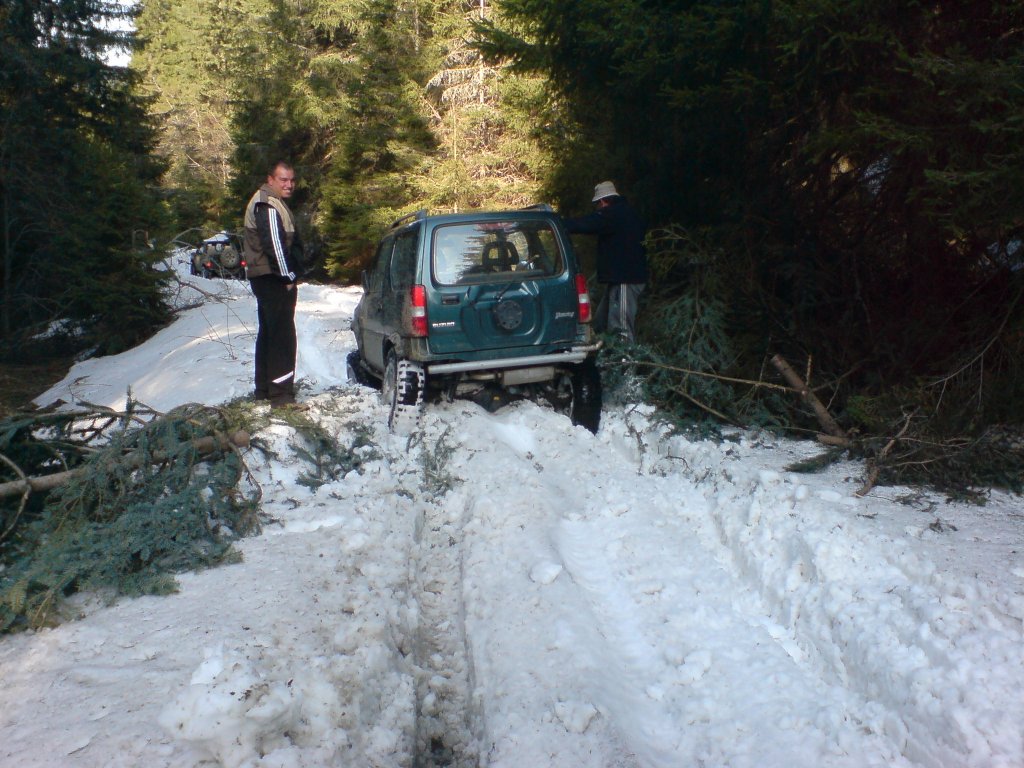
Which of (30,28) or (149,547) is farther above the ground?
(30,28)

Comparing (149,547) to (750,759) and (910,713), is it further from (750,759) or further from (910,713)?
(910,713)

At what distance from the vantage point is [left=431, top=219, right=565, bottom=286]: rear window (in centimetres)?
719

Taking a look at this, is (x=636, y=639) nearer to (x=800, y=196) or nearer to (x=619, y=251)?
(x=619, y=251)

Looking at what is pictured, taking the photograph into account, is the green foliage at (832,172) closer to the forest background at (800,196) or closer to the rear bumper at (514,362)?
the forest background at (800,196)

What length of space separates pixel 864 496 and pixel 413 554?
2895mm

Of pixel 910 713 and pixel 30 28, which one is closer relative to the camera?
pixel 910 713

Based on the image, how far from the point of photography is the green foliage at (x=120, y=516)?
12.7ft

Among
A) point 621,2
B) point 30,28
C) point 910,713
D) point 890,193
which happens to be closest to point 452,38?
point 30,28

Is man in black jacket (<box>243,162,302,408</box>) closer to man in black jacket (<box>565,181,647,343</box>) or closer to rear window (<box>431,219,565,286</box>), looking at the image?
rear window (<box>431,219,565,286</box>)

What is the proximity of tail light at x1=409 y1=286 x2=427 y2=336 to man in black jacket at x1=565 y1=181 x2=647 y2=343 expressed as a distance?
2183 mm

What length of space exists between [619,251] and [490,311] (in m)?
2.11

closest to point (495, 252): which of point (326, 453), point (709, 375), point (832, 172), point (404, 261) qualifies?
point (404, 261)

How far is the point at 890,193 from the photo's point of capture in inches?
286

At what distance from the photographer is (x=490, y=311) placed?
280 inches
